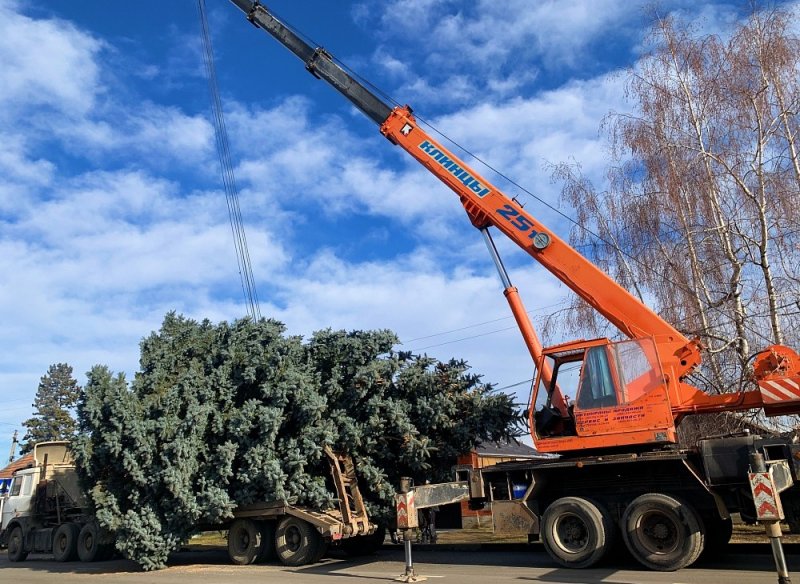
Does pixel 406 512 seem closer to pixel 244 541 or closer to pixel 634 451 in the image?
pixel 634 451

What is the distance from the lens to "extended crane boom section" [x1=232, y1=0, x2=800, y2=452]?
982 cm

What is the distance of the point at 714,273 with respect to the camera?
16.7 meters

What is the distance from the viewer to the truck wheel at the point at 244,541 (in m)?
13.4


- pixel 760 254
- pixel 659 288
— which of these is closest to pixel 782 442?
pixel 760 254

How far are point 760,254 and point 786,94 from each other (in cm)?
420

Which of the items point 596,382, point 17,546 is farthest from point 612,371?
point 17,546

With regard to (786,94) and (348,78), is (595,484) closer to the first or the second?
(348,78)

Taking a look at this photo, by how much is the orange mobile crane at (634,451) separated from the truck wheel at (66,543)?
11570 millimetres

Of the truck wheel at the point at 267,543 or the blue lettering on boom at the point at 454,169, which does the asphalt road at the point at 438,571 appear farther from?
the blue lettering on boom at the point at 454,169

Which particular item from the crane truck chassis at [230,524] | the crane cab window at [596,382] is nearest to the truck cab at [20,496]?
the crane truck chassis at [230,524]

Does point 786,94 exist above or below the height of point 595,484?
above

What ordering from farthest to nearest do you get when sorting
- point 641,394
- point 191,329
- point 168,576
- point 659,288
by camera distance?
point 659,288 → point 191,329 → point 168,576 → point 641,394

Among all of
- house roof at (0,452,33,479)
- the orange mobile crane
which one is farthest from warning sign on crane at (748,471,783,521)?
house roof at (0,452,33,479)

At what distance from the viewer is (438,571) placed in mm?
10867
